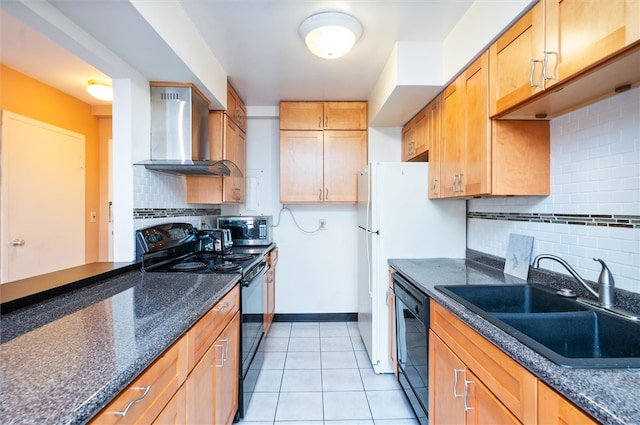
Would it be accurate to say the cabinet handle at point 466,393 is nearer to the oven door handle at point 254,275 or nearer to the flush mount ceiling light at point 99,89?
the oven door handle at point 254,275

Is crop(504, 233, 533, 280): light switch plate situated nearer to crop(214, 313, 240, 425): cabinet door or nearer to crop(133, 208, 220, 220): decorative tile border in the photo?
crop(214, 313, 240, 425): cabinet door

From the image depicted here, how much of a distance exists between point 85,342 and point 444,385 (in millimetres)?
1371

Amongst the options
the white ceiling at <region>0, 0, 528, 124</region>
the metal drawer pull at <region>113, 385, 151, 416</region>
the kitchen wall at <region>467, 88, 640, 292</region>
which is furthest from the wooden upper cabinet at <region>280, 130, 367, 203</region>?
the metal drawer pull at <region>113, 385, 151, 416</region>

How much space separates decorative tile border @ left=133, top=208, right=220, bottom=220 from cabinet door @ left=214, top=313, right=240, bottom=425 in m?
0.91

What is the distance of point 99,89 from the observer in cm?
240

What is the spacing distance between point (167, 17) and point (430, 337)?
82.4 inches

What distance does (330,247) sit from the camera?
3254 mm

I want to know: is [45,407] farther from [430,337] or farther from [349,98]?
[349,98]

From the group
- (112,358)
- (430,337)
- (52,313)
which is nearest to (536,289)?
(430,337)

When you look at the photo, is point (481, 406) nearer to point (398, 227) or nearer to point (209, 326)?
point (209, 326)

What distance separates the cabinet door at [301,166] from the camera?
2.93 m

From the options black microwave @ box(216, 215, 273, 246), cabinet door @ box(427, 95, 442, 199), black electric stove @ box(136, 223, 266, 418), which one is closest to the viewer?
black electric stove @ box(136, 223, 266, 418)

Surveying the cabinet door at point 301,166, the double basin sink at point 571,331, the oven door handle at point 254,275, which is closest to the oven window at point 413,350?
the double basin sink at point 571,331

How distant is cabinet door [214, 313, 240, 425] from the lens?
1.32 metres
